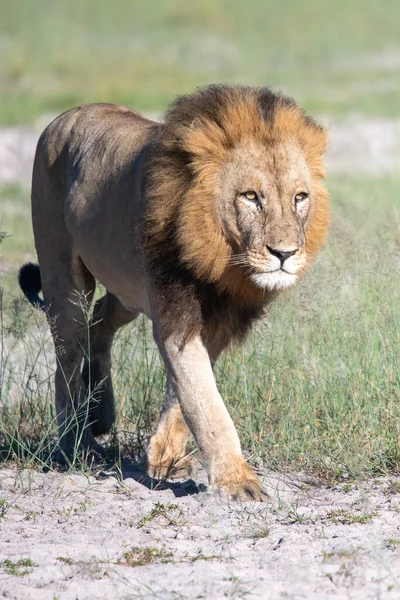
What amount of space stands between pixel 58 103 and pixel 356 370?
53.0 feet

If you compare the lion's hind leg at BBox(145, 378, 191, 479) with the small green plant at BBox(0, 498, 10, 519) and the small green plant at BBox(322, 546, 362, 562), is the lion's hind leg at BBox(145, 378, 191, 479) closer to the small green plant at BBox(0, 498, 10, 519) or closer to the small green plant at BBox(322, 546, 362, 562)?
the small green plant at BBox(0, 498, 10, 519)

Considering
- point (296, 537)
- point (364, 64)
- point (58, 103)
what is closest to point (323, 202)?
point (296, 537)

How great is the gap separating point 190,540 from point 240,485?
374 millimetres

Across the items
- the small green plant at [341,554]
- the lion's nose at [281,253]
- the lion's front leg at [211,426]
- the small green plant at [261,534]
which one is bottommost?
the small green plant at [261,534]

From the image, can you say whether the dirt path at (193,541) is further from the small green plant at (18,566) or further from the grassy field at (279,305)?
the grassy field at (279,305)

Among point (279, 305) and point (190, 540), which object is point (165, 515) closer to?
point (190, 540)

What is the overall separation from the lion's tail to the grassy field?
178mm

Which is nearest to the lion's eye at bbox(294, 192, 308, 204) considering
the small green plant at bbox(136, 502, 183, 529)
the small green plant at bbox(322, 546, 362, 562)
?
the small green plant at bbox(136, 502, 183, 529)

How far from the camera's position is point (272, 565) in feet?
12.3

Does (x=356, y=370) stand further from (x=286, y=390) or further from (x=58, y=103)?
(x=58, y=103)

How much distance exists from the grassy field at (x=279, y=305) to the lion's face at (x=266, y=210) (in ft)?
2.80

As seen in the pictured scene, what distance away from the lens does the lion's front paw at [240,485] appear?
4.40 metres

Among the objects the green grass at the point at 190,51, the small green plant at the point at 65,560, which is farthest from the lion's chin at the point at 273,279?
the green grass at the point at 190,51

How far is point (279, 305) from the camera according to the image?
555 centimetres
